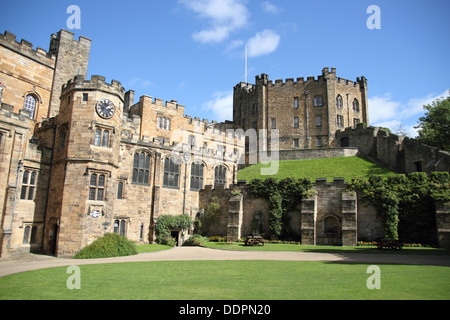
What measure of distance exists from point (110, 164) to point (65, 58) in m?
19.7

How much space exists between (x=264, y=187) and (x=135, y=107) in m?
22.0

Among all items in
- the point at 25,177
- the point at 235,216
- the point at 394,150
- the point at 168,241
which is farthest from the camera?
the point at 394,150

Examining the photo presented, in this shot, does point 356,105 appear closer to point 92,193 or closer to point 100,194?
point 100,194

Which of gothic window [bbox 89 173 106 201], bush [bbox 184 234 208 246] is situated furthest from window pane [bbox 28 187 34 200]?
bush [bbox 184 234 208 246]

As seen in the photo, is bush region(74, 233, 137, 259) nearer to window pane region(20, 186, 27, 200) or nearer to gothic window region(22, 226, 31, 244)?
gothic window region(22, 226, 31, 244)

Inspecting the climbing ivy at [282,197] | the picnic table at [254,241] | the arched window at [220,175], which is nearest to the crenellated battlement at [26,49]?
the arched window at [220,175]

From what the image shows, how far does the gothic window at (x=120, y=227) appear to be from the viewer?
29.5m

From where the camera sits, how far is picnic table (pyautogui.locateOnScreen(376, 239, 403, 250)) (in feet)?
75.5

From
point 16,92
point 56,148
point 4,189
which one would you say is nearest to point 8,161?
point 4,189

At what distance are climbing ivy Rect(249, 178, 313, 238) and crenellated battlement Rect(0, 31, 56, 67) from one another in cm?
2728

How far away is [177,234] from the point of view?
32969 millimetres

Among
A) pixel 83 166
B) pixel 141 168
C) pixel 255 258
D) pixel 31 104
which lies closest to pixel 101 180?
pixel 83 166

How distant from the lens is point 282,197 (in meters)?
31.3

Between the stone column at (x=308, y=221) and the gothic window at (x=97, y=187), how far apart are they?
1679 cm
